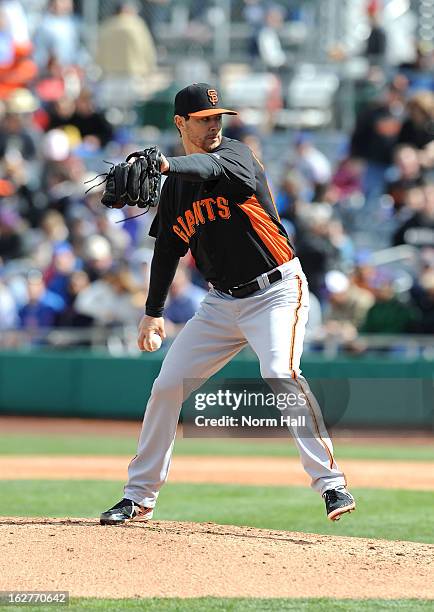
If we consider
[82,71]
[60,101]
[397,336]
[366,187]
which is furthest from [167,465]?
[82,71]

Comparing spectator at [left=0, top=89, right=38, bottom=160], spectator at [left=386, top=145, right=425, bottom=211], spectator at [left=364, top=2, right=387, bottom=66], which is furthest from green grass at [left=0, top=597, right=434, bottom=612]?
spectator at [left=364, top=2, right=387, bottom=66]

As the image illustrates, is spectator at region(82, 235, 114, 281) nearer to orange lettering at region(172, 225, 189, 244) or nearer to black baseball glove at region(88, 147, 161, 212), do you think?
orange lettering at region(172, 225, 189, 244)

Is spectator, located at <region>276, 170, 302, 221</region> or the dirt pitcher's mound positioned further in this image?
spectator, located at <region>276, 170, 302, 221</region>

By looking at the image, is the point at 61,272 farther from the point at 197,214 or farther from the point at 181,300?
the point at 197,214

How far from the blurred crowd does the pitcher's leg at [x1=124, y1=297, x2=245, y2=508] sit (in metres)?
6.43

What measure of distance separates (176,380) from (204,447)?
21.4ft

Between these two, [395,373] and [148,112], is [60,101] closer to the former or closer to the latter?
[148,112]

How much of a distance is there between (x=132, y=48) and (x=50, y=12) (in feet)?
4.38

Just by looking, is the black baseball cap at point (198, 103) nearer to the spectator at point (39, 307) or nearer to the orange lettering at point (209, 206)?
the orange lettering at point (209, 206)

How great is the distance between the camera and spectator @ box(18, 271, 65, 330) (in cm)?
1348

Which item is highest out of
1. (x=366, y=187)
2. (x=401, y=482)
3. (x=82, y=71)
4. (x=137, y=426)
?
(x=82, y=71)

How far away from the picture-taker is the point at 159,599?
15.0 ft

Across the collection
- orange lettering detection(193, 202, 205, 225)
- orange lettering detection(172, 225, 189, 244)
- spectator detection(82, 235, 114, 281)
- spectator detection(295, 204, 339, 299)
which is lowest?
spectator detection(82, 235, 114, 281)

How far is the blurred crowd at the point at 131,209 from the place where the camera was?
12609mm
